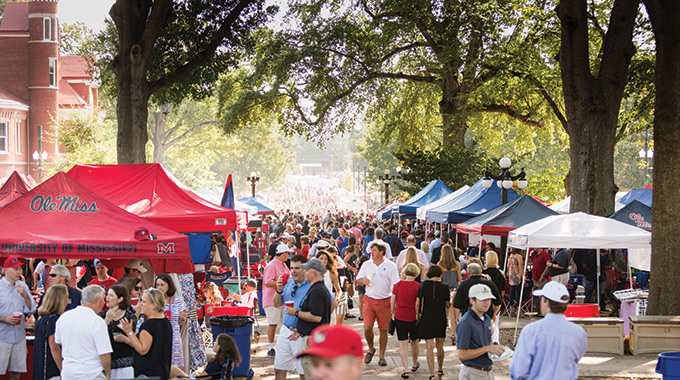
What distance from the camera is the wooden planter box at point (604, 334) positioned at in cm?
1245

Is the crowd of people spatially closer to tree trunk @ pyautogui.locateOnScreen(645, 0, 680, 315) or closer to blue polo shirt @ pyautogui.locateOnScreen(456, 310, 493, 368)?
blue polo shirt @ pyautogui.locateOnScreen(456, 310, 493, 368)

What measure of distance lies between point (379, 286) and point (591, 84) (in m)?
8.18

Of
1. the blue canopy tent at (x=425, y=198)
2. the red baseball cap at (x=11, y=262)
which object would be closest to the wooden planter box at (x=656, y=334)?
the red baseball cap at (x=11, y=262)

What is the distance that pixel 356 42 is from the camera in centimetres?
2969

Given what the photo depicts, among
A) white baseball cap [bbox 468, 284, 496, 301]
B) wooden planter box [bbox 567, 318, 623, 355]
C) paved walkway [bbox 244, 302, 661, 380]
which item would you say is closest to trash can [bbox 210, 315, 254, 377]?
paved walkway [bbox 244, 302, 661, 380]

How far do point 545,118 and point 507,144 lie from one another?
1178 inches

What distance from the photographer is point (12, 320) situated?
857 centimetres

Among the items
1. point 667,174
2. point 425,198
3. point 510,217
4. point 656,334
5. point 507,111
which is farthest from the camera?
point 507,111

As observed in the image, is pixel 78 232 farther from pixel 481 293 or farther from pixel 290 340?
pixel 481 293

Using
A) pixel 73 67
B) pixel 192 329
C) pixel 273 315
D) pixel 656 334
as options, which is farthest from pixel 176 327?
pixel 73 67

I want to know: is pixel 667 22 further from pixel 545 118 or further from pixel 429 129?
pixel 429 129

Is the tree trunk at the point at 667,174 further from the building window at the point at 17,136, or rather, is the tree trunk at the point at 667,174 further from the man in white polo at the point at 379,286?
the building window at the point at 17,136

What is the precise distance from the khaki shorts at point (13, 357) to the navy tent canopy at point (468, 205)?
12917mm

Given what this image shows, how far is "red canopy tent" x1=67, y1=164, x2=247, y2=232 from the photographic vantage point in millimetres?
11766
